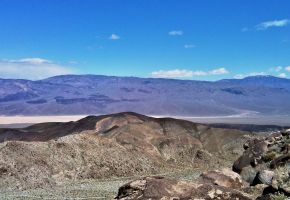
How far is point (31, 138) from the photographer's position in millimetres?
124562

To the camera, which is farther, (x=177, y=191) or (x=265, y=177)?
(x=265, y=177)

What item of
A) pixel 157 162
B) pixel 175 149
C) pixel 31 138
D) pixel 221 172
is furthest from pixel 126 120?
pixel 221 172

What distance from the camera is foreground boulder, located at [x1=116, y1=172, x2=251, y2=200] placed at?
18562 mm

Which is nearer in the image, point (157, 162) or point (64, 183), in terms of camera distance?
point (64, 183)

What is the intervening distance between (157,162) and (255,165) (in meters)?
44.8

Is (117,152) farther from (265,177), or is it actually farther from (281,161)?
(265,177)

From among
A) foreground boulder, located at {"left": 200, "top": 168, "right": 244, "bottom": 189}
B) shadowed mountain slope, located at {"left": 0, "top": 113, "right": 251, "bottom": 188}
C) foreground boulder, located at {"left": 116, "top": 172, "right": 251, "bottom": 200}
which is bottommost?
shadowed mountain slope, located at {"left": 0, "top": 113, "right": 251, "bottom": 188}

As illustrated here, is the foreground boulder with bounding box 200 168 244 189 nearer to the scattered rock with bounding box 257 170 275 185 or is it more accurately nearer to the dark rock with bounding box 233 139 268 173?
the scattered rock with bounding box 257 170 275 185

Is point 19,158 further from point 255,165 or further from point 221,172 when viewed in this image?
point 221,172

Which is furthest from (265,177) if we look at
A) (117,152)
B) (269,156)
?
(117,152)

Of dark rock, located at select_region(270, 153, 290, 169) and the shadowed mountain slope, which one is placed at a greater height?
dark rock, located at select_region(270, 153, 290, 169)

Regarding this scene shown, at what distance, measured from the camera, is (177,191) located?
1909cm

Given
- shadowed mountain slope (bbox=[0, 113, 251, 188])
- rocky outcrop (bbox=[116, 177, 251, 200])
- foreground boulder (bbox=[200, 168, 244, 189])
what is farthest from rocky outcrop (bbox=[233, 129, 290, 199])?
shadowed mountain slope (bbox=[0, 113, 251, 188])

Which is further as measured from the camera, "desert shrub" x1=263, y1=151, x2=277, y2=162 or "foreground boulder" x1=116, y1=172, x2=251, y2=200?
"desert shrub" x1=263, y1=151, x2=277, y2=162
